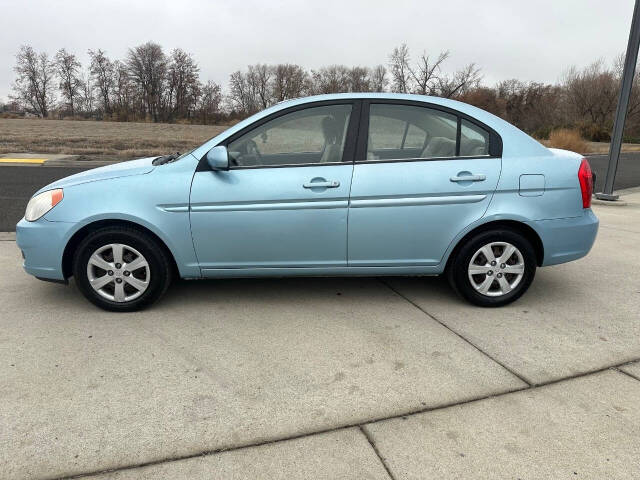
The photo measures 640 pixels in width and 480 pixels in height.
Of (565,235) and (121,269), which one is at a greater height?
(565,235)

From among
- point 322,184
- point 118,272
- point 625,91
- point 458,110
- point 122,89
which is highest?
Result: point 122,89

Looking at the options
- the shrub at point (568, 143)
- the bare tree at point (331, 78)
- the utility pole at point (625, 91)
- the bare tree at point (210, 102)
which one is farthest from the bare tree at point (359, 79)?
the utility pole at point (625, 91)

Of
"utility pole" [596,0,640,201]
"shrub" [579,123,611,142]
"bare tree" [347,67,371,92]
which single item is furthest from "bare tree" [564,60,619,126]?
"utility pole" [596,0,640,201]

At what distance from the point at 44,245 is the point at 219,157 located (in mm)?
1457

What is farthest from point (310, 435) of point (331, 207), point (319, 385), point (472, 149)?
point (472, 149)

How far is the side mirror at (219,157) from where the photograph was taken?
3.30 meters

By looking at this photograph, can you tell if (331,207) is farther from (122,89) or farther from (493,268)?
(122,89)

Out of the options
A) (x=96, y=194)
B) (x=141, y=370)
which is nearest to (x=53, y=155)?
(x=96, y=194)

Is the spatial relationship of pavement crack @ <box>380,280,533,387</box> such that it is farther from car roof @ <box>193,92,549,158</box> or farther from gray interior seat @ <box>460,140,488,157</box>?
car roof @ <box>193,92,549,158</box>

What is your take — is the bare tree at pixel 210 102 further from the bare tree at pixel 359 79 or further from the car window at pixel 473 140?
the car window at pixel 473 140

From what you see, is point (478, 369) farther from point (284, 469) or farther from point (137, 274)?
point (137, 274)

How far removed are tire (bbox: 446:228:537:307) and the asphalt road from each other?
5594mm

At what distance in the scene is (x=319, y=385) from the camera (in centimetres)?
263

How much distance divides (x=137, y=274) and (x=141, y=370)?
0.98 metres
